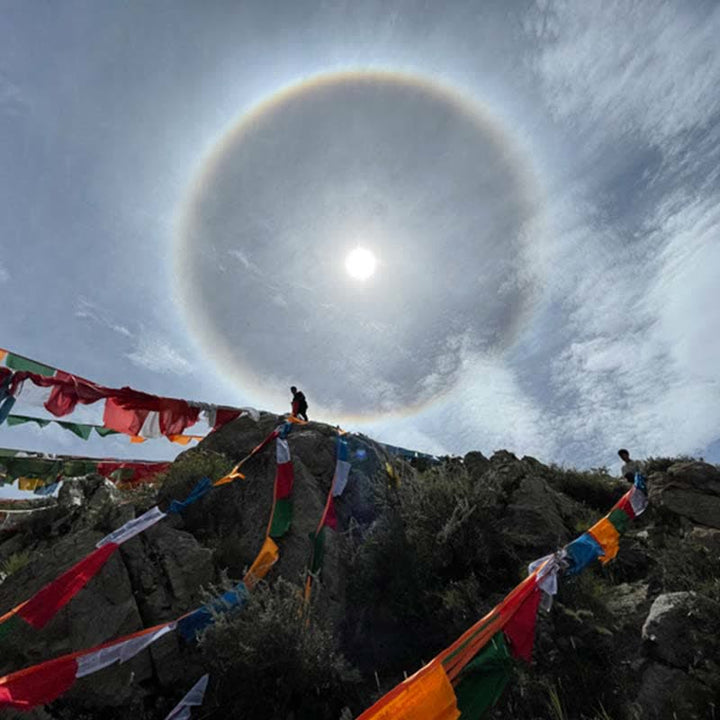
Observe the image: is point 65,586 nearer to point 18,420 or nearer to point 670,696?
point 670,696

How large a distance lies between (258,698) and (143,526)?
11.1 ft

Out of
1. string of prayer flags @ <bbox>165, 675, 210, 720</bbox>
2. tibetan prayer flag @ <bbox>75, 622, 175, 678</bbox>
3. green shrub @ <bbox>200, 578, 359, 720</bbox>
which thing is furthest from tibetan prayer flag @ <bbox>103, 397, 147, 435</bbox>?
string of prayer flags @ <bbox>165, 675, 210, 720</bbox>

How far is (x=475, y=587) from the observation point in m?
7.09

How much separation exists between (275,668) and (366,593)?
8.81 feet

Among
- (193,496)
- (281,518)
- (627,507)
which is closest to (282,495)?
(281,518)

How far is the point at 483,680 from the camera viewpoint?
4422mm

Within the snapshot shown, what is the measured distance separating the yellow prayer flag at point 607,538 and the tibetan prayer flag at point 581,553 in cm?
26

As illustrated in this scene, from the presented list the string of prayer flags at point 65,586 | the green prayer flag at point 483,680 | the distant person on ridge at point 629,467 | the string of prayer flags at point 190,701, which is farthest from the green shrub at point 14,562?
the distant person on ridge at point 629,467

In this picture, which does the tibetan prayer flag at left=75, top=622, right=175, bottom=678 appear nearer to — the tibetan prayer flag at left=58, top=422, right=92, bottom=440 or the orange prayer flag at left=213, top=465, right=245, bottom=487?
the orange prayer flag at left=213, top=465, right=245, bottom=487

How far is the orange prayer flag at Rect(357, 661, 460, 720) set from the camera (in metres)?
3.54

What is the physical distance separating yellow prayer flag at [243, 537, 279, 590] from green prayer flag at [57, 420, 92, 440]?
1008 centimetres

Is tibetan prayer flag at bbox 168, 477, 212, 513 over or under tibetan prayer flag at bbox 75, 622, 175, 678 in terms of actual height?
over

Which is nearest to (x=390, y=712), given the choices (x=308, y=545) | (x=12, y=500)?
(x=308, y=545)

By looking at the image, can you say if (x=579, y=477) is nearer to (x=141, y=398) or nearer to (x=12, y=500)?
(x=141, y=398)
